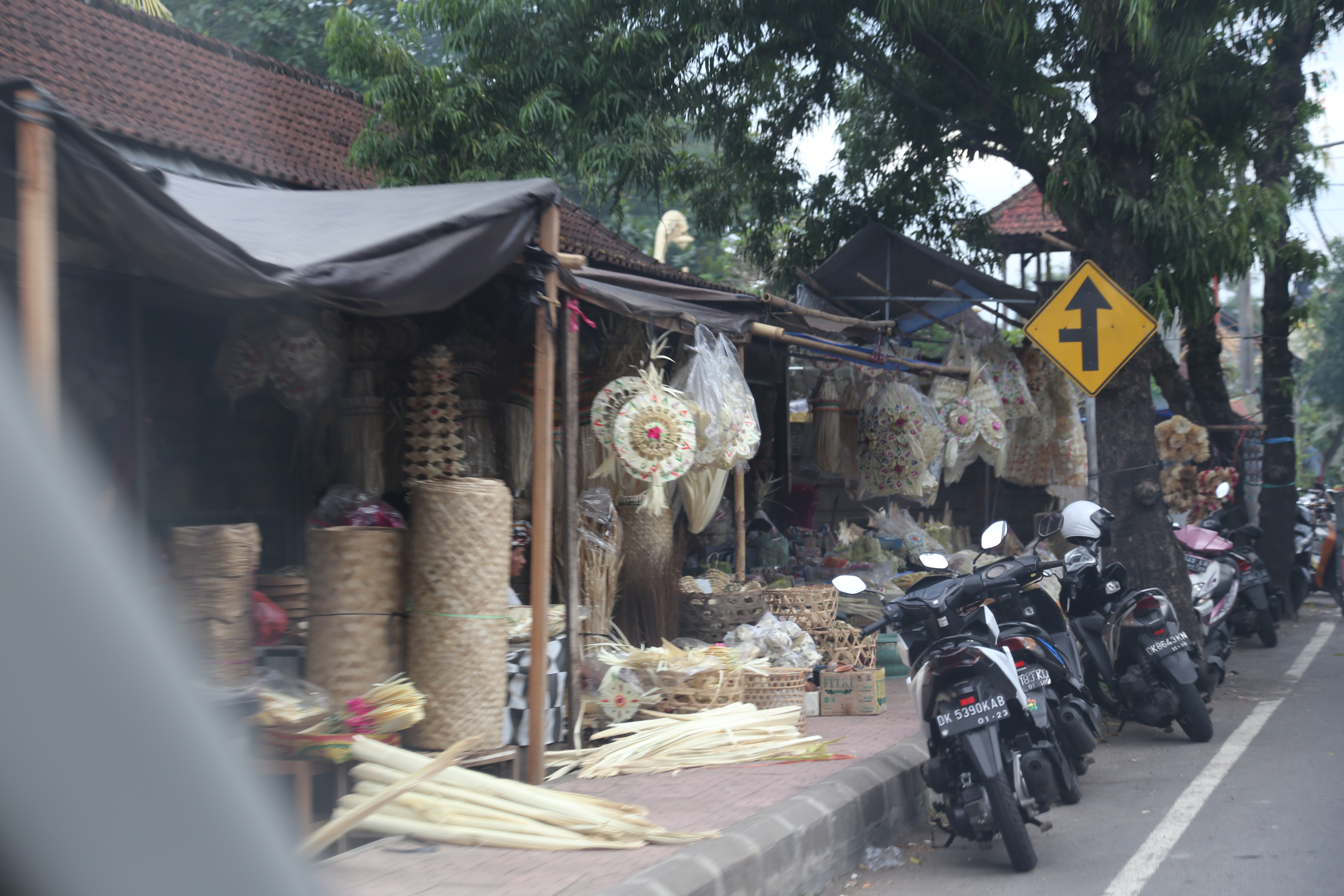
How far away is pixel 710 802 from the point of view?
4906mm

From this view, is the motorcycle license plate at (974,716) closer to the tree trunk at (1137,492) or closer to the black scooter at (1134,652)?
the black scooter at (1134,652)

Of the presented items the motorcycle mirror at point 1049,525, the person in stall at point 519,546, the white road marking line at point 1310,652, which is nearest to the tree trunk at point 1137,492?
the white road marking line at point 1310,652

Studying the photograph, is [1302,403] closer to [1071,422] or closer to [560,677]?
[1071,422]

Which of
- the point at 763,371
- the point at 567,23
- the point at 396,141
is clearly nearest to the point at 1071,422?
the point at 763,371

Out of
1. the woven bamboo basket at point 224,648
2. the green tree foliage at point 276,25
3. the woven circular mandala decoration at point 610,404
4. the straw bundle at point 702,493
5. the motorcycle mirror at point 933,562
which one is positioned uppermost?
the green tree foliage at point 276,25

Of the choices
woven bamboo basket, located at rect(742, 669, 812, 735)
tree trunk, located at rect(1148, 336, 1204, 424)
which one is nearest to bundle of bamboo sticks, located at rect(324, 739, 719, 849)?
woven bamboo basket, located at rect(742, 669, 812, 735)

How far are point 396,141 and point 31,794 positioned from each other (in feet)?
32.1

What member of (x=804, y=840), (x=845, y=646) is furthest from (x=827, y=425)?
(x=804, y=840)

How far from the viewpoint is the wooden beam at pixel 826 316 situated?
302 inches

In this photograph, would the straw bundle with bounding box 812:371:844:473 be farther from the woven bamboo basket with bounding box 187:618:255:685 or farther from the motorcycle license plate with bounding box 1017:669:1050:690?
the woven bamboo basket with bounding box 187:618:255:685

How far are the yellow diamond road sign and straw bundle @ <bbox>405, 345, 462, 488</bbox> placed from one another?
442cm

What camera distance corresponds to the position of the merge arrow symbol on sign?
26.1 feet

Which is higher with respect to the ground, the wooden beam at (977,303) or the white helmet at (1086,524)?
the wooden beam at (977,303)

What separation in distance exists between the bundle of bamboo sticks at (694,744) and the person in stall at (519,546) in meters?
0.99
